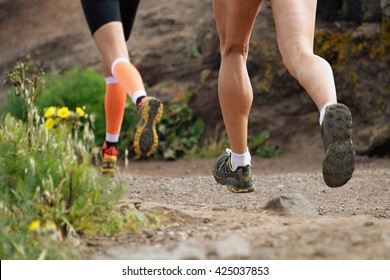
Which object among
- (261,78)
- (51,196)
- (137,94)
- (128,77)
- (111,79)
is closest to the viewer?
(51,196)

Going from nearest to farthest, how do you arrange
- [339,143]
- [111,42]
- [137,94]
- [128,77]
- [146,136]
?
1. [339,143]
2. [146,136]
3. [137,94]
4. [128,77]
5. [111,42]

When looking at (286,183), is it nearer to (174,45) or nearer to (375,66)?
(375,66)

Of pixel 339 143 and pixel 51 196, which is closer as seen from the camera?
pixel 51 196

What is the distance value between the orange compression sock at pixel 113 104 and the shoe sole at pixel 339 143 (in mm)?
2429

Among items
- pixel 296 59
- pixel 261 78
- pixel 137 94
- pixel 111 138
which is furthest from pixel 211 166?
pixel 296 59

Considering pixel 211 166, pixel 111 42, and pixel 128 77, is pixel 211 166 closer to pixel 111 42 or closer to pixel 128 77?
pixel 111 42

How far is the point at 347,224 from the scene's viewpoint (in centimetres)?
313

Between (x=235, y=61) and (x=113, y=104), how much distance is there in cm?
149

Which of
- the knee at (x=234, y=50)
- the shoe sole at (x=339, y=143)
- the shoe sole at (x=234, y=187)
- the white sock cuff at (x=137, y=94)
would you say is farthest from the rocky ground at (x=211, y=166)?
the knee at (x=234, y=50)

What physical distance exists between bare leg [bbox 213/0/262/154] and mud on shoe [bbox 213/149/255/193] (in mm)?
125

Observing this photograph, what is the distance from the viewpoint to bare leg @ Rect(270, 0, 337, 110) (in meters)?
3.49

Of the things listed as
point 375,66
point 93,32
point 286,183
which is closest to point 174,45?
point 375,66

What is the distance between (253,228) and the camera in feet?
10.9

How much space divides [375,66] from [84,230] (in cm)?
617
